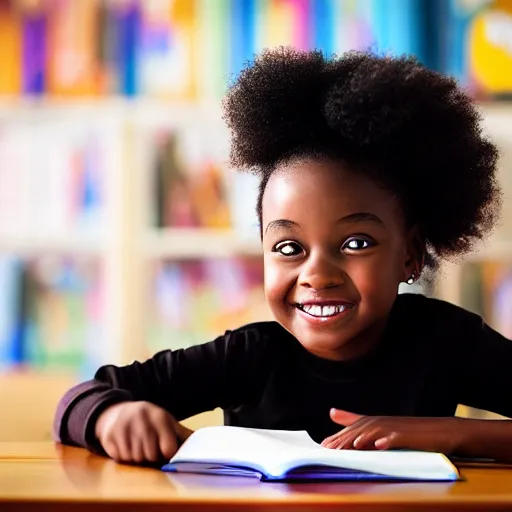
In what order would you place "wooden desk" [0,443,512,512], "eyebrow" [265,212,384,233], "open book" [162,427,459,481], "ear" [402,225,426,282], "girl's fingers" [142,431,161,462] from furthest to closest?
"ear" [402,225,426,282], "eyebrow" [265,212,384,233], "girl's fingers" [142,431,161,462], "open book" [162,427,459,481], "wooden desk" [0,443,512,512]

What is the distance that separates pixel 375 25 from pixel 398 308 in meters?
1.85

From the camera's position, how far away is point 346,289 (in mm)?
1054

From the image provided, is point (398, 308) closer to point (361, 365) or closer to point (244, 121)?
point (361, 365)

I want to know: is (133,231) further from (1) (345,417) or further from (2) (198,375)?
(1) (345,417)

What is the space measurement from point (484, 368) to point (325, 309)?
0.89 ft

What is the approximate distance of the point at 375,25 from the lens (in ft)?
9.60

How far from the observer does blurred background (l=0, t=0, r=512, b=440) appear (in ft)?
9.45

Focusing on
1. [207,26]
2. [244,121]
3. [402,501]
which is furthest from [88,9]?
[402,501]

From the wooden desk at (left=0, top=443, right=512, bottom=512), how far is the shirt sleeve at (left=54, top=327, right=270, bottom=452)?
28 centimetres

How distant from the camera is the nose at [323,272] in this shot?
103 cm

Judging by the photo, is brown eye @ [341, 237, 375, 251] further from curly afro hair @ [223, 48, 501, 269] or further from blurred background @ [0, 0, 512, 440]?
blurred background @ [0, 0, 512, 440]

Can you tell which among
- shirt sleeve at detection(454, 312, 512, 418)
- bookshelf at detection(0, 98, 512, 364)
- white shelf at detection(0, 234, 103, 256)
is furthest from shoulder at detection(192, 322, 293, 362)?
white shelf at detection(0, 234, 103, 256)

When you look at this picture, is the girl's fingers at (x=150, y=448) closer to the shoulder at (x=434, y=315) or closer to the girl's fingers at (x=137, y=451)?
the girl's fingers at (x=137, y=451)

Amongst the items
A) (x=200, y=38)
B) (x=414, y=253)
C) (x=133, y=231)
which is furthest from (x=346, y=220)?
(x=200, y=38)
